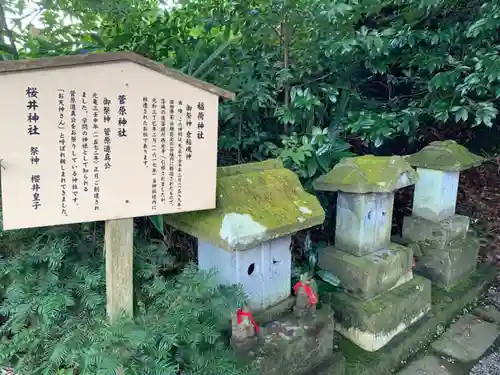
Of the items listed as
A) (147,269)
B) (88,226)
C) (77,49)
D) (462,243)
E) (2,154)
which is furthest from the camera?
(462,243)

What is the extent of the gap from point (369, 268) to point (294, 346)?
0.91 m

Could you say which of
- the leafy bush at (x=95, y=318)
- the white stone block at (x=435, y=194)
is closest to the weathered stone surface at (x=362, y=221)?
the white stone block at (x=435, y=194)

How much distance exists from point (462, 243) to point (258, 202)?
2.74m

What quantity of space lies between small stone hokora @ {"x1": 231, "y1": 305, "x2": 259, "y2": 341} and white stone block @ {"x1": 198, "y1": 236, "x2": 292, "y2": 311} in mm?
194

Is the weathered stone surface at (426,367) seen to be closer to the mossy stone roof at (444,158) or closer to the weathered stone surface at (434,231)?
the weathered stone surface at (434,231)

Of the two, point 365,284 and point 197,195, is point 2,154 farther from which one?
point 365,284

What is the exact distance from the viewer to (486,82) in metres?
3.51

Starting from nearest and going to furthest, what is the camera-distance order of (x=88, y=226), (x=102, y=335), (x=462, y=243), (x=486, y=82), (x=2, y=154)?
(x=2, y=154)
(x=102, y=335)
(x=88, y=226)
(x=486, y=82)
(x=462, y=243)

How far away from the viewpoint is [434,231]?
12.9ft

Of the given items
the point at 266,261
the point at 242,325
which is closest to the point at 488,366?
the point at 266,261

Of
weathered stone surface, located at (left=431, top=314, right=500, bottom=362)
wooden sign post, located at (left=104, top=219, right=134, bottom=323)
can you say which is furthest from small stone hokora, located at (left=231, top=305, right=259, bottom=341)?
weathered stone surface, located at (left=431, top=314, right=500, bottom=362)

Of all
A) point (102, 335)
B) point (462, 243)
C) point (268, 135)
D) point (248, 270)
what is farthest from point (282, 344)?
point (462, 243)

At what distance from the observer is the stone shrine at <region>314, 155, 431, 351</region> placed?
2.96 m

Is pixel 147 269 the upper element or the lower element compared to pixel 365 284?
upper
